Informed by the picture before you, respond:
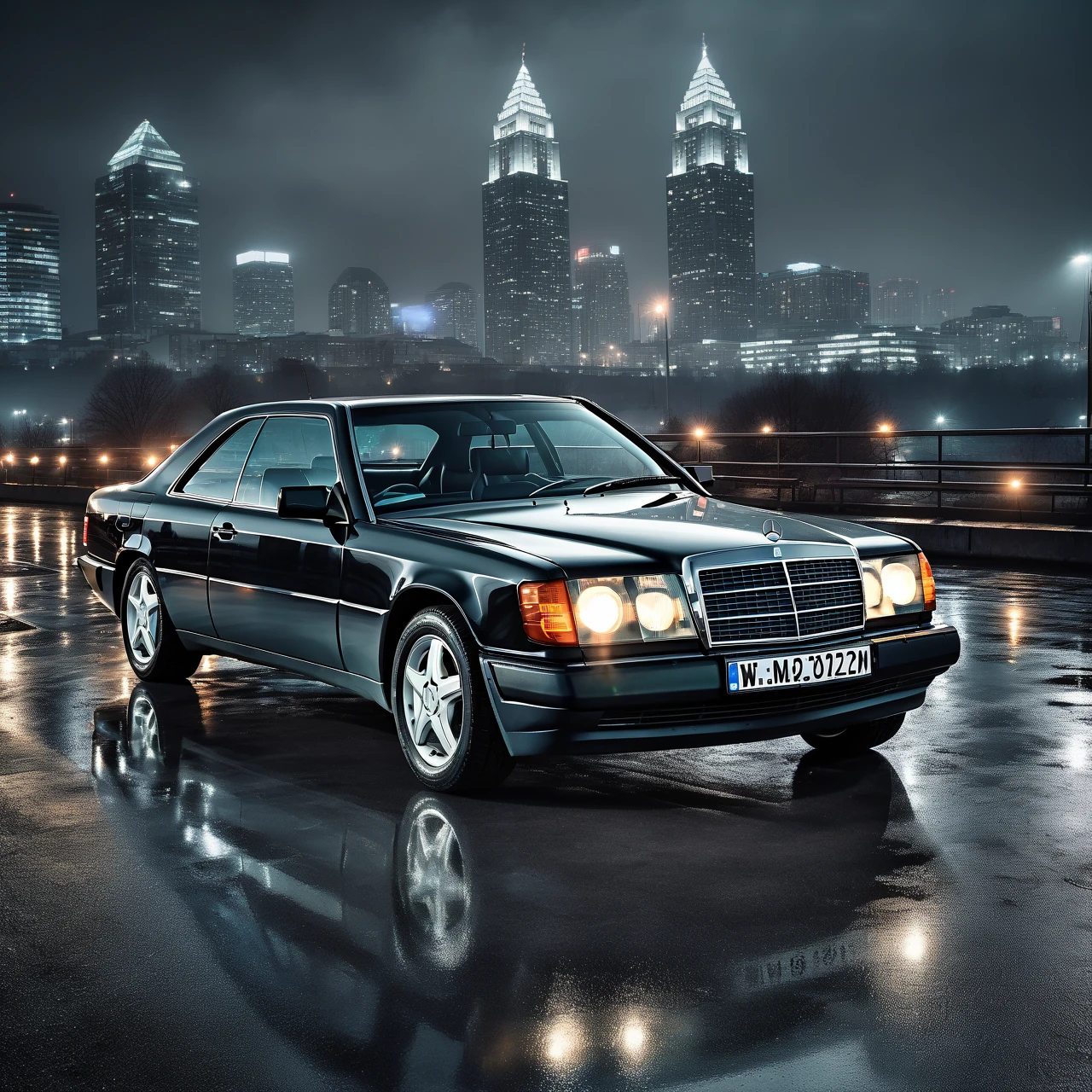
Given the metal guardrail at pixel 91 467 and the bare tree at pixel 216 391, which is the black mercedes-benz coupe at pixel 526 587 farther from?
the bare tree at pixel 216 391

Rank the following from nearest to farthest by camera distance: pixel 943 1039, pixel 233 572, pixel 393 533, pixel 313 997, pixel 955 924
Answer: pixel 943 1039, pixel 313 997, pixel 955 924, pixel 393 533, pixel 233 572

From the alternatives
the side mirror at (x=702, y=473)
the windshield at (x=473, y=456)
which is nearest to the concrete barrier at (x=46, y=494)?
the windshield at (x=473, y=456)

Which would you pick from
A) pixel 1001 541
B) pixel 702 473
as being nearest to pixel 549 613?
pixel 702 473

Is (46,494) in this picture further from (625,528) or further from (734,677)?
(734,677)

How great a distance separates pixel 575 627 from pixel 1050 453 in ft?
405

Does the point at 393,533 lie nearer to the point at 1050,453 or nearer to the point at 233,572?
the point at 233,572

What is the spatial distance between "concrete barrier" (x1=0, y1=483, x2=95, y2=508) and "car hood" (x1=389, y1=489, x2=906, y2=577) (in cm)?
2488

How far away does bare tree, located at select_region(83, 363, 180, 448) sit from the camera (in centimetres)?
13638

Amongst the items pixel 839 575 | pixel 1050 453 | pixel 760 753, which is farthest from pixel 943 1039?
pixel 1050 453

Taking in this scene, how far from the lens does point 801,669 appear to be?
509cm

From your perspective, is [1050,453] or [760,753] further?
[1050,453]

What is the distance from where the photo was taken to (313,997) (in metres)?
3.36

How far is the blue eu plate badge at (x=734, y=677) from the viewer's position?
4949 mm

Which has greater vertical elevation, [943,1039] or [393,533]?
[393,533]
